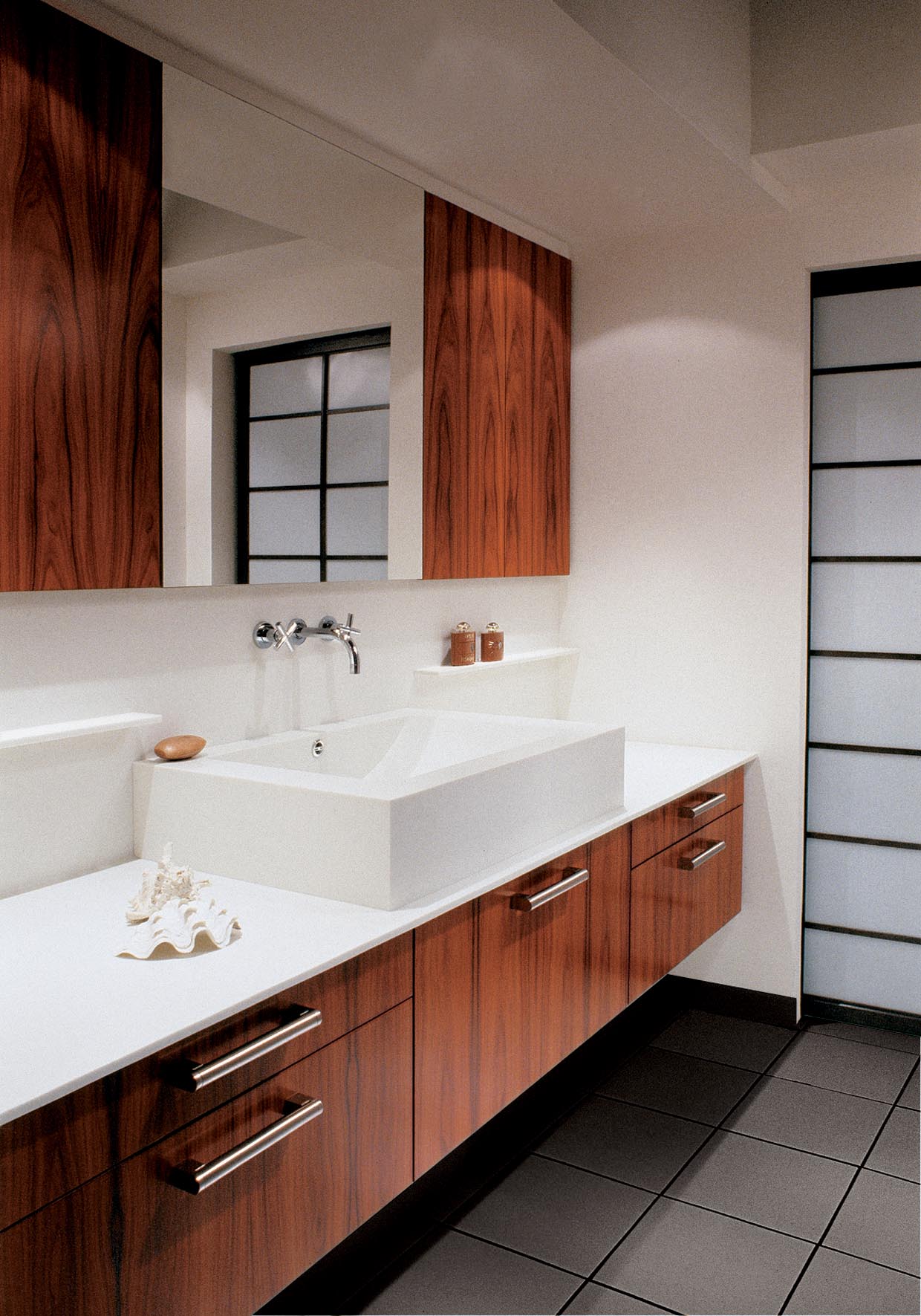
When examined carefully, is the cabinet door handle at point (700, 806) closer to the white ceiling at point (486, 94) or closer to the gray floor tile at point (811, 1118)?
the gray floor tile at point (811, 1118)

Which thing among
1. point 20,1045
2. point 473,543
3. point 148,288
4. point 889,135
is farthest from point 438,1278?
point 889,135

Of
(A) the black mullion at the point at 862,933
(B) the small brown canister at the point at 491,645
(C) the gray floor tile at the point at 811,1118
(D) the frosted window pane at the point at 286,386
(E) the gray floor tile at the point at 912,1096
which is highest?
(D) the frosted window pane at the point at 286,386

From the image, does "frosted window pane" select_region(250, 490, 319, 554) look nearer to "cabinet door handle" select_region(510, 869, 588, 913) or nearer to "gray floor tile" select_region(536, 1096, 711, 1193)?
"cabinet door handle" select_region(510, 869, 588, 913)

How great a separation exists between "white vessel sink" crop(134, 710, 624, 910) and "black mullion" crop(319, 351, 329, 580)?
0.43 metres

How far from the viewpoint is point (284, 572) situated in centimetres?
238

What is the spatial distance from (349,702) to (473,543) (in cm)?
58

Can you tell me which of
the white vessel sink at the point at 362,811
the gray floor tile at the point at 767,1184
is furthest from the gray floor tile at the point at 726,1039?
the white vessel sink at the point at 362,811

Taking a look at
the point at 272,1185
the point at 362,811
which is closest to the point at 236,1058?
the point at 272,1185

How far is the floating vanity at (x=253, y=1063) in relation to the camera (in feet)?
4.12

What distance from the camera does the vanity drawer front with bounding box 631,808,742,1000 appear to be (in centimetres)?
259

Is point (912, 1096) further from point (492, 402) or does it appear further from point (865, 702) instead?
point (492, 402)

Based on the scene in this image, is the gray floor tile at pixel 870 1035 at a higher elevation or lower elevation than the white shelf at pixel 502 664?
lower

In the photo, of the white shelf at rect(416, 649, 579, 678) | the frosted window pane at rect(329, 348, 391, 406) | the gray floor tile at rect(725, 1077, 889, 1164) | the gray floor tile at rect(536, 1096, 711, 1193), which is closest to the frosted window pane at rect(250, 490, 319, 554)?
the frosted window pane at rect(329, 348, 391, 406)

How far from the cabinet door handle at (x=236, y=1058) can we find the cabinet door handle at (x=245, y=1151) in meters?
0.10
